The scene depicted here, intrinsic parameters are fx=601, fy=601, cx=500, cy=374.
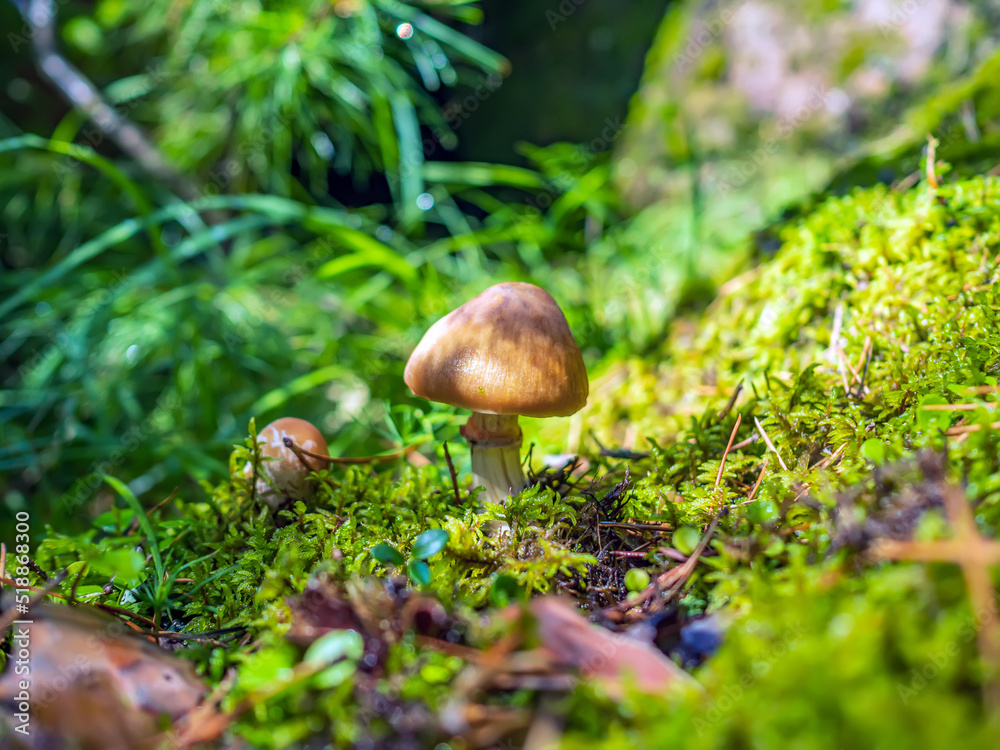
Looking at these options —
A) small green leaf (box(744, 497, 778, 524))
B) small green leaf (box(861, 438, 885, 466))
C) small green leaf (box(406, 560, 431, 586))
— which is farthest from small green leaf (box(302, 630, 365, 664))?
small green leaf (box(861, 438, 885, 466))

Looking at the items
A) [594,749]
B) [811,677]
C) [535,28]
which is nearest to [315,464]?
[594,749]

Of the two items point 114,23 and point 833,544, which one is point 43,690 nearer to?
point 833,544

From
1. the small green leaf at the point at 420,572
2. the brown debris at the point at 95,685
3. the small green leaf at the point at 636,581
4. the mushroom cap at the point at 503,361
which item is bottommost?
the small green leaf at the point at 636,581

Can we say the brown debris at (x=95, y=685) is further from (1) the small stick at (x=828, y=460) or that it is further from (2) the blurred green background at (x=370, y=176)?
(1) the small stick at (x=828, y=460)

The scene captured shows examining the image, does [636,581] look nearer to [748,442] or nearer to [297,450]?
[748,442]

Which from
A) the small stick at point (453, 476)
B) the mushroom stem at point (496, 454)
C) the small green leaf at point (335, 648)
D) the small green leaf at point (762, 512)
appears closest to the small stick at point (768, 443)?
the small green leaf at point (762, 512)

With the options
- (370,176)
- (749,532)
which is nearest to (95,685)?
(749,532)
